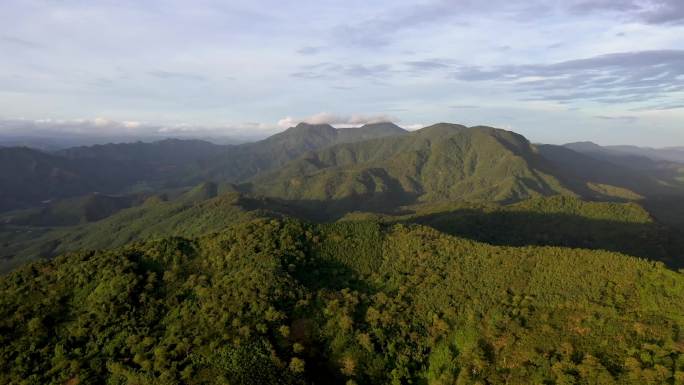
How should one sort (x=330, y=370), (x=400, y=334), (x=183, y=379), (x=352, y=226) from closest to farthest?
(x=183, y=379) → (x=330, y=370) → (x=400, y=334) → (x=352, y=226)

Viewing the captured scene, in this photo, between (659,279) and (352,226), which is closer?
(659,279)

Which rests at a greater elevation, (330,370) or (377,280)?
(377,280)

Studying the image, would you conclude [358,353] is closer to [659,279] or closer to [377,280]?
[377,280]

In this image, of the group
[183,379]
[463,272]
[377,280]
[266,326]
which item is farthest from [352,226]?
[183,379]

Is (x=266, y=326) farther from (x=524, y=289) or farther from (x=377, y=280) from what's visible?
(x=524, y=289)

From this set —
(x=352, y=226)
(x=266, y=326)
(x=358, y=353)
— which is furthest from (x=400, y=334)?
(x=352, y=226)

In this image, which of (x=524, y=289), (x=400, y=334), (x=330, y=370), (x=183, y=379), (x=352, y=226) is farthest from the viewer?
(x=352, y=226)

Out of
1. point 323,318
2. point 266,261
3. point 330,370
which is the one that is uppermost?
point 266,261
